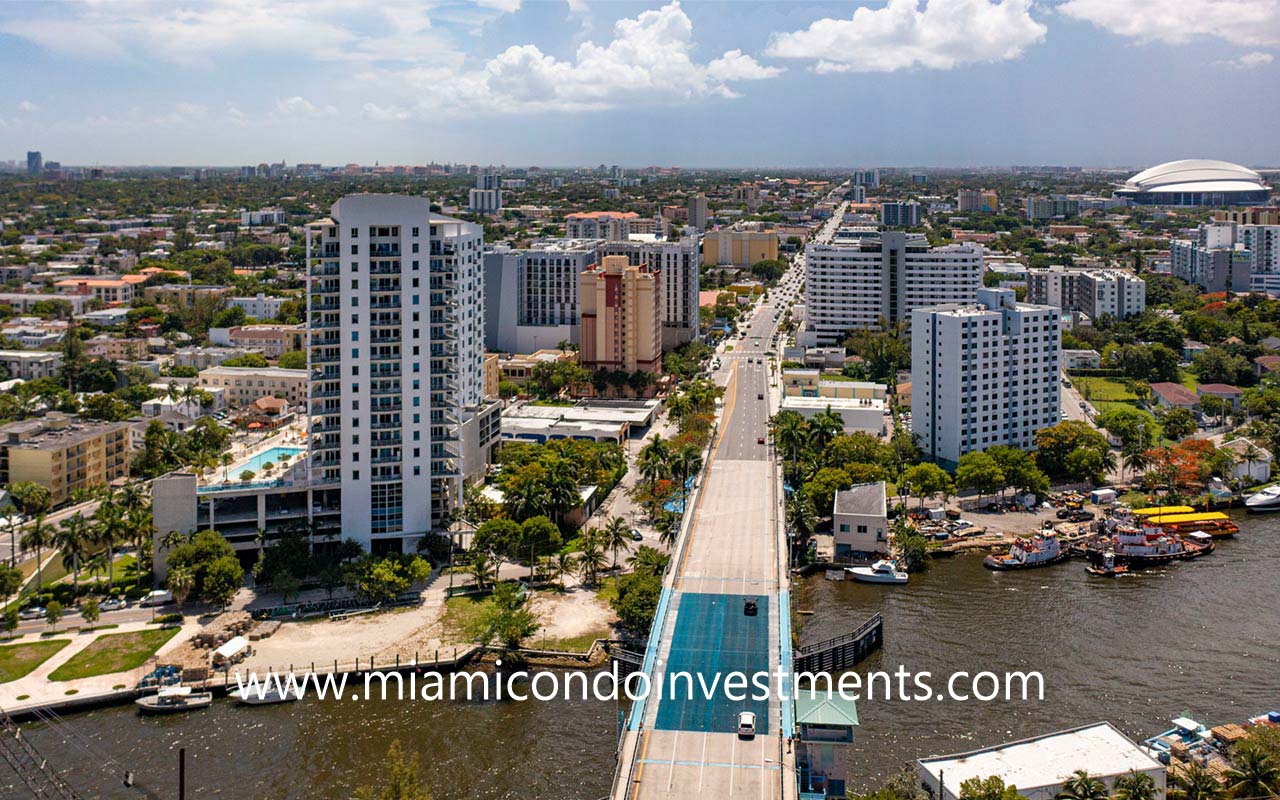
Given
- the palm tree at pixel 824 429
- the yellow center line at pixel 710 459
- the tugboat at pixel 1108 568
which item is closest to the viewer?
the yellow center line at pixel 710 459

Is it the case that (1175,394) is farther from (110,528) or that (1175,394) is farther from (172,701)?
(172,701)

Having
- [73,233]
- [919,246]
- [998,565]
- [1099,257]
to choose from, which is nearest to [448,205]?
[73,233]

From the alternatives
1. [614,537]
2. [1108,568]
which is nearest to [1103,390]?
[1108,568]

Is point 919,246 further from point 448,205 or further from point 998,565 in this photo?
point 448,205

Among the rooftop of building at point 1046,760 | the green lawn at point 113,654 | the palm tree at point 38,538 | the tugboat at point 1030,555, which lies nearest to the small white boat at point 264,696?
the green lawn at point 113,654

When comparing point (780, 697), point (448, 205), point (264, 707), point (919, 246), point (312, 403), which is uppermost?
point (448, 205)

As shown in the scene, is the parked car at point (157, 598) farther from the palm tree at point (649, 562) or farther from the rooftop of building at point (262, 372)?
the rooftop of building at point (262, 372)
